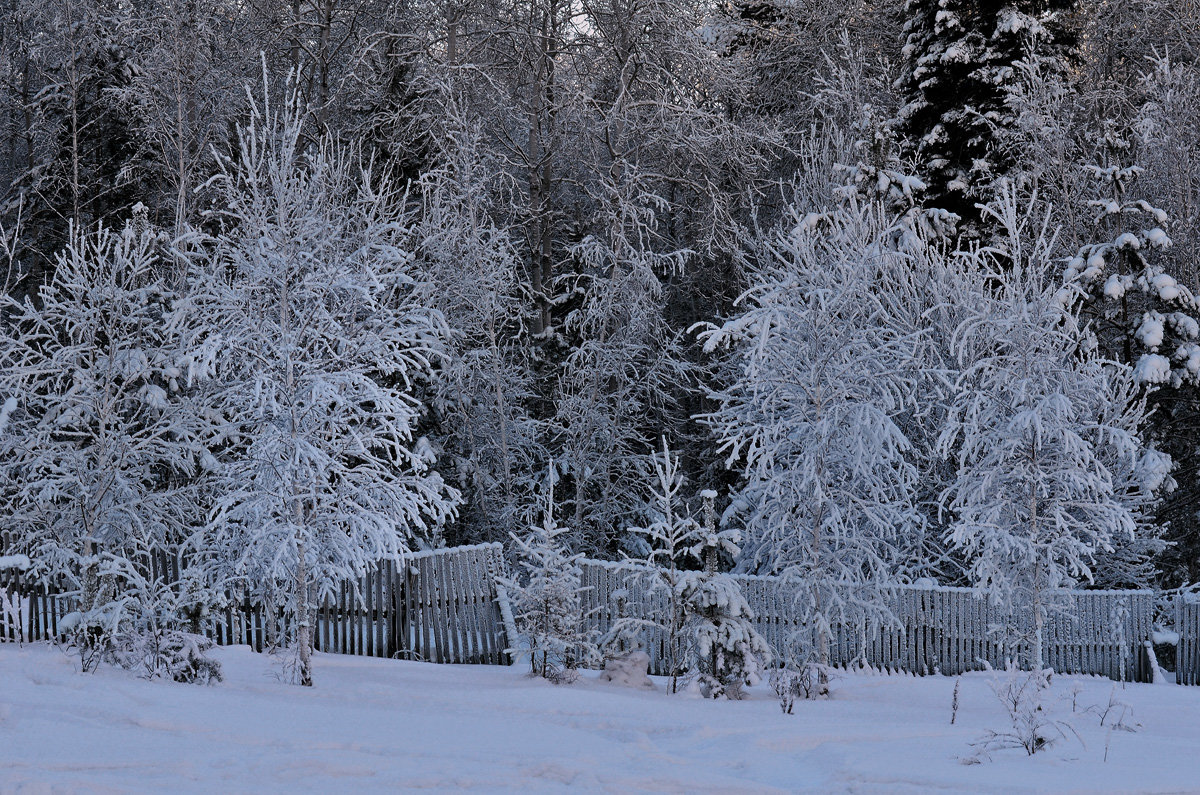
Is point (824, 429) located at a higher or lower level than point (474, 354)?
lower

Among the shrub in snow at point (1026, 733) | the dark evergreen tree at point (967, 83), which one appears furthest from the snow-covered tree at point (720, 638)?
the dark evergreen tree at point (967, 83)

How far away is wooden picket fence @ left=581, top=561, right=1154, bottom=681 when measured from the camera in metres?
13.7

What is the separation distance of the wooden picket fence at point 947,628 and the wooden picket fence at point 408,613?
1393 millimetres

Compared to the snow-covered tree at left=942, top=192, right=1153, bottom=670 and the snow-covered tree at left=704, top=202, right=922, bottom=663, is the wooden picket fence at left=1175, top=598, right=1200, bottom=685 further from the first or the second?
the snow-covered tree at left=704, top=202, right=922, bottom=663

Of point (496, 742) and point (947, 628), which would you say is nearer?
point (496, 742)

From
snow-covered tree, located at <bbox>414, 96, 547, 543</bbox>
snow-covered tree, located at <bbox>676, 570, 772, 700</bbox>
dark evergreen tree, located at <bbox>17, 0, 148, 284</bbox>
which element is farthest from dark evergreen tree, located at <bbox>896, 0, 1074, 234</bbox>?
dark evergreen tree, located at <bbox>17, 0, 148, 284</bbox>

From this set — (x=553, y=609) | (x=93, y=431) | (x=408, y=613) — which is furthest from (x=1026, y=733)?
(x=93, y=431)

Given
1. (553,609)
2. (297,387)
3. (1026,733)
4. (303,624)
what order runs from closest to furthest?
(1026,733)
(297,387)
(303,624)
(553,609)

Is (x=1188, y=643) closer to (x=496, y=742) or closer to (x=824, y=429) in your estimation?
(x=824, y=429)

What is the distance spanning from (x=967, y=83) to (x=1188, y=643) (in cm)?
1088

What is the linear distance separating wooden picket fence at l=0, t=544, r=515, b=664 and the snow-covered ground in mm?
3139

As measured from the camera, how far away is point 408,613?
544 inches

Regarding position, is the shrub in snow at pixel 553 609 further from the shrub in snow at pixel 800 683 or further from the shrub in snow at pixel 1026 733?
the shrub in snow at pixel 1026 733

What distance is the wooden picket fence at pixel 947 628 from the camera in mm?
13719
